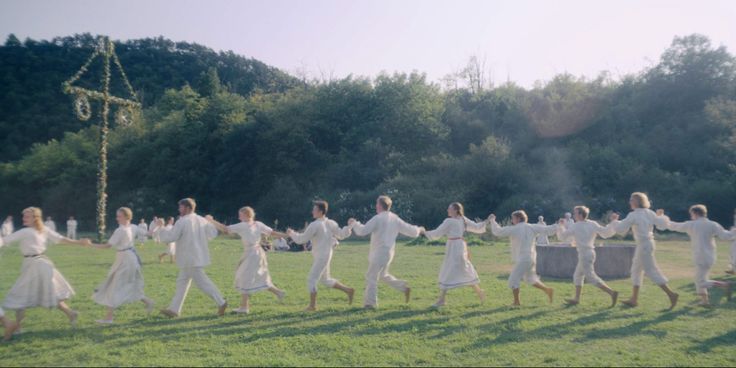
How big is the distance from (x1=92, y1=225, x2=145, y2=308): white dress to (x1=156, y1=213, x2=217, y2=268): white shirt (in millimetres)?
583

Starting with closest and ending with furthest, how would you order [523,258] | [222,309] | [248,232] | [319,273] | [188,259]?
[188,259] → [222,309] → [248,232] → [319,273] → [523,258]

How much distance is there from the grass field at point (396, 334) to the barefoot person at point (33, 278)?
492 millimetres

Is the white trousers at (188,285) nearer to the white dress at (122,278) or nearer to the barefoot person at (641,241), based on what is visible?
the white dress at (122,278)

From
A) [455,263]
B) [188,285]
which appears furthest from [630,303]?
[188,285]

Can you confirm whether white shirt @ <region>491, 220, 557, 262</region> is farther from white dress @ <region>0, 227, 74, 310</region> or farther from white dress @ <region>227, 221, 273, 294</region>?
white dress @ <region>0, 227, 74, 310</region>

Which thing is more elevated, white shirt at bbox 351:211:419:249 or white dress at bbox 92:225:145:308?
white shirt at bbox 351:211:419:249

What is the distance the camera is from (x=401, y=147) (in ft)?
190

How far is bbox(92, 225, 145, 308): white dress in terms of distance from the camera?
9.73 metres

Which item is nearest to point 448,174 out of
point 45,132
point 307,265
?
point 307,265

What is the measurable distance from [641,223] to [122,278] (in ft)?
31.7

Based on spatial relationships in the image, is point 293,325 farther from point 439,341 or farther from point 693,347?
point 693,347

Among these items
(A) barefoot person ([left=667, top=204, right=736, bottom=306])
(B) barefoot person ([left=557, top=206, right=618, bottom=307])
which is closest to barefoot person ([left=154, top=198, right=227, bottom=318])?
(B) barefoot person ([left=557, top=206, right=618, bottom=307])

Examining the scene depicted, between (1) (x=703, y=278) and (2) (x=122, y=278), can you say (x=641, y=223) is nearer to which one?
(1) (x=703, y=278)

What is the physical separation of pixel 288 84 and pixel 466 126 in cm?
2640
